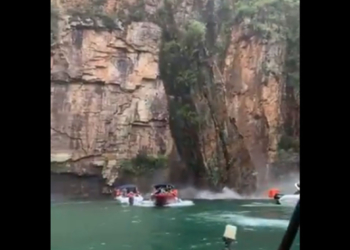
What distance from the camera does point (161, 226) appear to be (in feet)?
17.3

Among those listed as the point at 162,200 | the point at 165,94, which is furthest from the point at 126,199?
the point at 165,94

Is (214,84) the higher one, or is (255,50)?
(255,50)

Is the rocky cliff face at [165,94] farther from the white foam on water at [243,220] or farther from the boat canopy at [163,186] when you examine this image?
the white foam on water at [243,220]

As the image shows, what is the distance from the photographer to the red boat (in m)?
5.62

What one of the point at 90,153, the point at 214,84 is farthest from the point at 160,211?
the point at 214,84

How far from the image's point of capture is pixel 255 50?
620 cm

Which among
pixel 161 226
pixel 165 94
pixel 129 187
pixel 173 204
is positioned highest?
pixel 165 94

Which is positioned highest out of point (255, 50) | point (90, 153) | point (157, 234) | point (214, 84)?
point (255, 50)

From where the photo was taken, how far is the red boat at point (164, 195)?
5.62m

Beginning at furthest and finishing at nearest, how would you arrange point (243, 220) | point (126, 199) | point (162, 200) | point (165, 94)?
1. point (165, 94)
2. point (126, 199)
3. point (162, 200)
4. point (243, 220)

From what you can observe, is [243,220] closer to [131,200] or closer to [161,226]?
[161,226]

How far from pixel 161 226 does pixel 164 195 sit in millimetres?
669
